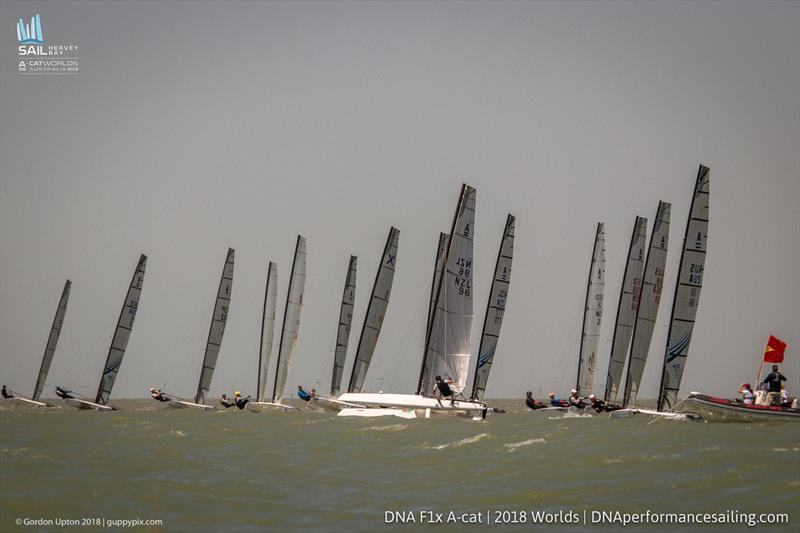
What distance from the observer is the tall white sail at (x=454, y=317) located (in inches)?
1576

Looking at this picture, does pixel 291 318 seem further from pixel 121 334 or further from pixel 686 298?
pixel 686 298

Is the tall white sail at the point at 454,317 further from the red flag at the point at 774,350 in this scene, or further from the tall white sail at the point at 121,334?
the tall white sail at the point at 121,334

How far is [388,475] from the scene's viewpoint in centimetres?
2209

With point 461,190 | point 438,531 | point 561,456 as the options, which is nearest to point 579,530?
point 438,531

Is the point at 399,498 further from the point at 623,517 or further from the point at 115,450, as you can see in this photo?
the point at 115,450

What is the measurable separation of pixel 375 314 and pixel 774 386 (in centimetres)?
2374

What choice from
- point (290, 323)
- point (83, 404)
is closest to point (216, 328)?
point (290, 323)

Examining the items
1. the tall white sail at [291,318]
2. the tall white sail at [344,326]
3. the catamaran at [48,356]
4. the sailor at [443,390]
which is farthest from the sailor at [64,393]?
the sailor at [443,390]

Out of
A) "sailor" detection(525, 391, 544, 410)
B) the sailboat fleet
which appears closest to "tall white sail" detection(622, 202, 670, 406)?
the sailboat fleet

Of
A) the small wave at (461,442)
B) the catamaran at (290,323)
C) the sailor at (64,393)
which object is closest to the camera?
the small wave at (461,442)

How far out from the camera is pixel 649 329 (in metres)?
47.2

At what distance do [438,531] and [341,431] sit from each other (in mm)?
16869

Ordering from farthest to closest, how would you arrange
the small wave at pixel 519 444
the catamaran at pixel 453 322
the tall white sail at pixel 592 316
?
the tall white sail at pixel 592 316, the catamaran at pixel 453 322, the small wave at pixel 519 444

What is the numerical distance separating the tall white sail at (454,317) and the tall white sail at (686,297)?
8.48m
